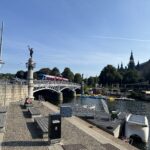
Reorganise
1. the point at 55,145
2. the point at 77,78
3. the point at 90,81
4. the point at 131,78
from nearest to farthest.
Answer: the point at 55,145
the point at 131,78
the point at 77,78
the point at 90,81

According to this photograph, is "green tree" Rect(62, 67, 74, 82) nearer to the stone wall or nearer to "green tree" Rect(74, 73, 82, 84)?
"green tree" Rect(74, 73, 82, 84)

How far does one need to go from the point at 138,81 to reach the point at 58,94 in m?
84.8

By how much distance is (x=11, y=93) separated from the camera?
41188mm

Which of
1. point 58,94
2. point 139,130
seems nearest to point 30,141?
point 139,130

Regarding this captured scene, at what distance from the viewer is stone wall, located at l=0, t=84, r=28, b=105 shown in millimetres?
35750

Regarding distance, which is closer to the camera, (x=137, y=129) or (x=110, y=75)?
(x=137, y=129)

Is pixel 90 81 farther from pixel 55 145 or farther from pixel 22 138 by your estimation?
pixel 55 145

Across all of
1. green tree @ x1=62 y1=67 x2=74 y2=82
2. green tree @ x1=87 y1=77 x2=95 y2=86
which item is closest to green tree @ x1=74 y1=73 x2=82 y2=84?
green tree @ x1=62 y1=67 x2=74 y2=82

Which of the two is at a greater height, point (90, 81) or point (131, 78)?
point (131, 78)

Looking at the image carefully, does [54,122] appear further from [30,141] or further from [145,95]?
[145,95]

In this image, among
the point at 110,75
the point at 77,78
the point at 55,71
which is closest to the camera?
the point at 110,75

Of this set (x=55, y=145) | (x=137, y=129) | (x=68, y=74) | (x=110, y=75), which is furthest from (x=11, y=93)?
(x=68, y=74)

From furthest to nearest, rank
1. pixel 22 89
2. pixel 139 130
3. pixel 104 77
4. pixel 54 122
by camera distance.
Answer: pixel 104 77
pixel 22 89
pixel 139 130
pixel 54 122

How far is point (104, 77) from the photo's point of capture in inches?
6161
